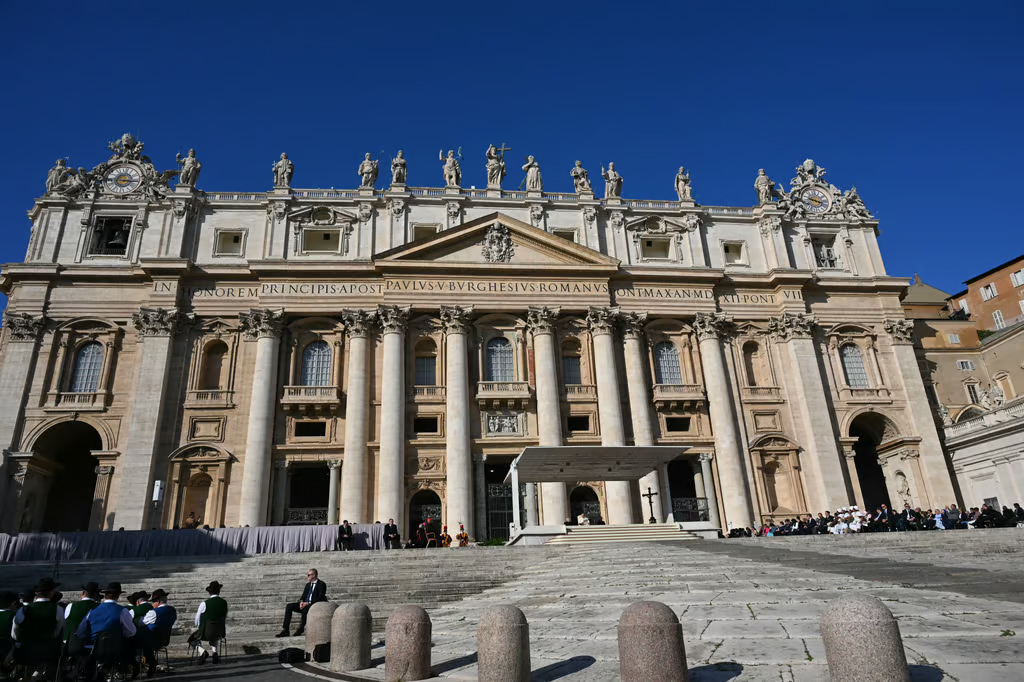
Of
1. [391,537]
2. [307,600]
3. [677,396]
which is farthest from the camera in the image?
[677,396]

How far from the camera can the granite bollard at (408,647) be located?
9508 millimetres

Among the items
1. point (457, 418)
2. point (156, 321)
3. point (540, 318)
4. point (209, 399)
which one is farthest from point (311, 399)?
point (540, 318)

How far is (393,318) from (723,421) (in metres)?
18.7

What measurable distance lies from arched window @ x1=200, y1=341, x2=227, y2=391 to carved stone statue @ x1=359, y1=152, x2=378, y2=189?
41.0 ft

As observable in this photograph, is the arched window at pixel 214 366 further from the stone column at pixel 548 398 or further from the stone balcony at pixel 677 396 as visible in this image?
the stone balcony at pixel 677 396

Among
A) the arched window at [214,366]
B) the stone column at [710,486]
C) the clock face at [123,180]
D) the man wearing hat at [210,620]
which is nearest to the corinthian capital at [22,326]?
the arched window at [214,366]

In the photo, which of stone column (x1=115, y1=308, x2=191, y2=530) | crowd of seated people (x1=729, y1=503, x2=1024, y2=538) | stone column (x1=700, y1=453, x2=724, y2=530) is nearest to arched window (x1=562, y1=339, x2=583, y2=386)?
stone column (x1=700, y1=453, x2=724, y2=530)

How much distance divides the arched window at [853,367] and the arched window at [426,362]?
78.8 feet

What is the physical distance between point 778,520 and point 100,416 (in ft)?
115

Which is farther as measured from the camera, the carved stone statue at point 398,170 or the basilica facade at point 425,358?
the carved stone statue at point 398,170

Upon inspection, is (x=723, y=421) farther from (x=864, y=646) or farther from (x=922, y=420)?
(x=864, y=646)

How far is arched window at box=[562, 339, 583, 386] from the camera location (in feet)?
125

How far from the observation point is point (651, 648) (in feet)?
24.6

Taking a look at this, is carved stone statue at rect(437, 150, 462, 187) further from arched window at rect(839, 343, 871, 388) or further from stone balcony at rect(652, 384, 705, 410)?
arched window at rect(839, 343, 871, 388)
